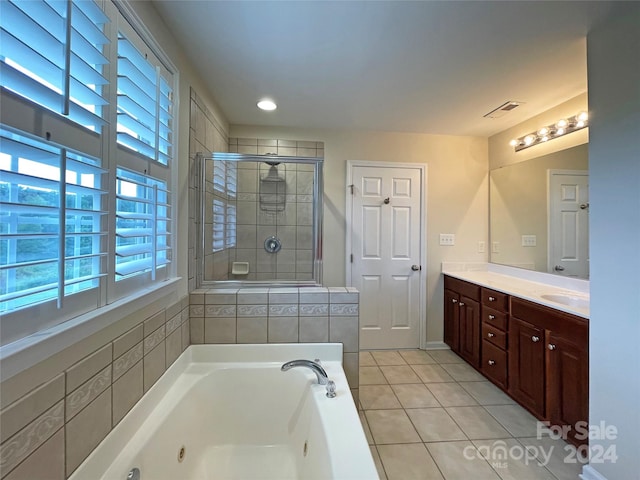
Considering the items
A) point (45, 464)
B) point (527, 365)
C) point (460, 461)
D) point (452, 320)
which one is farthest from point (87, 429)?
point (452, 320)

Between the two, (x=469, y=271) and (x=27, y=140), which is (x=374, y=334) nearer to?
(x=469, y=271)

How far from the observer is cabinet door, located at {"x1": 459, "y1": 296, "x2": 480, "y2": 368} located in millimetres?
2627

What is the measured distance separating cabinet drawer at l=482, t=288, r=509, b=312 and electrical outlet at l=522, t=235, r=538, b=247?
2.28 ft

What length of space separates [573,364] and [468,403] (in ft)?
2.63

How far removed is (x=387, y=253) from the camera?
312cm

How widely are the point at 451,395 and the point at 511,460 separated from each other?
2.08 ft

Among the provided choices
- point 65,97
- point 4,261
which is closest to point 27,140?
point 65,97

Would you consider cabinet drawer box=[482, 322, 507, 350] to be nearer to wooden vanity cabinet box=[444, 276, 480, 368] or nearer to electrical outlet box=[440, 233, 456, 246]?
wooden vanity cabinet box=[444, 276, 480, 368]

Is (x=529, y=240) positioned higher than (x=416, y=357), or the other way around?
(x=529, y=240)

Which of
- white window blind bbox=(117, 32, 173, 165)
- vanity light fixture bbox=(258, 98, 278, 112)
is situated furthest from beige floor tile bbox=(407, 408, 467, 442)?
vanity light fixture bbox=(258, 98, 278, 112)

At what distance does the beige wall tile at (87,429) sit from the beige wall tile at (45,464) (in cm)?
3

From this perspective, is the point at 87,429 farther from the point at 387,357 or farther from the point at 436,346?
the point at 436,346

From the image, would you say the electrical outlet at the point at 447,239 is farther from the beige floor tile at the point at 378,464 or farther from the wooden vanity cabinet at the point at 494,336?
the beige floor tile at the point at 378,464

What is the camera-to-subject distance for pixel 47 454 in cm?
80
